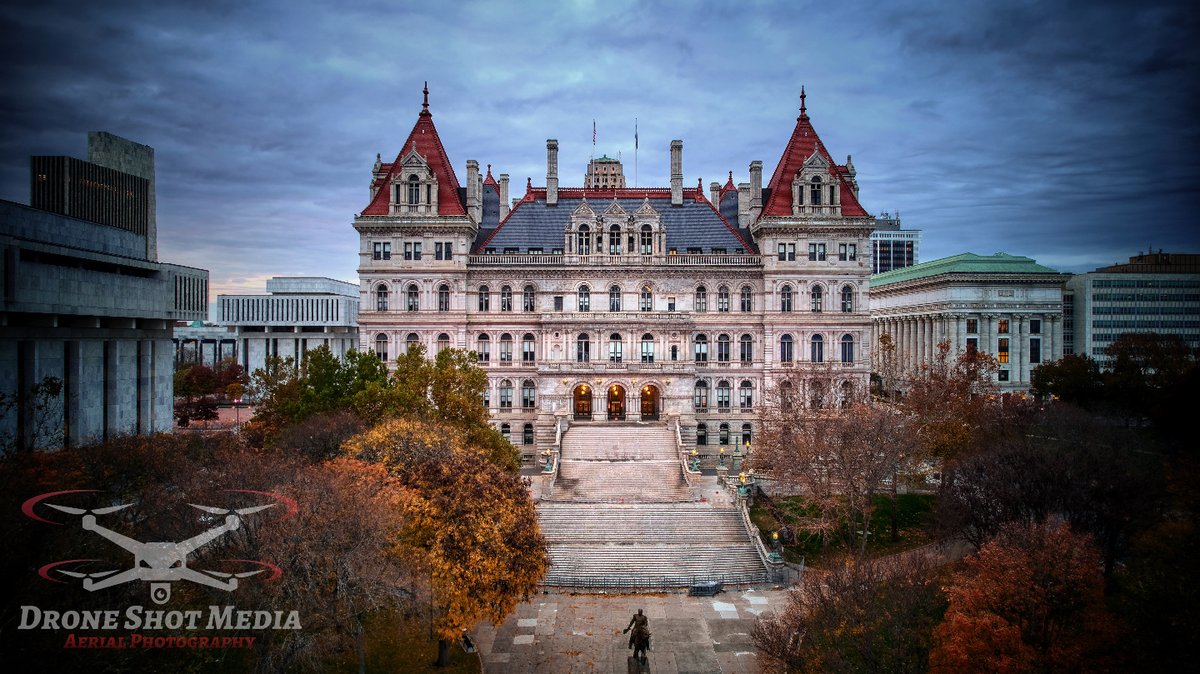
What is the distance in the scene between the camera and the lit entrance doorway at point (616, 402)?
201 feet

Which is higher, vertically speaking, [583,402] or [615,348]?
[615,348]

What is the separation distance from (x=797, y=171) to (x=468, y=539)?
51.1 m

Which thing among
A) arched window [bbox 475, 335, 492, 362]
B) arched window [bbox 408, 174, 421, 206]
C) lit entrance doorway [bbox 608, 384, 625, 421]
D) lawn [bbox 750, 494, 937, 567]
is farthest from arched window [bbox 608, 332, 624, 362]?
arched window [bbox 408, 174, 421, 206]

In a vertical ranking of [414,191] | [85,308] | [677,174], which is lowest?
[85,308]

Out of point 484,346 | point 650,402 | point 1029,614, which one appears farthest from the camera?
point 484,346

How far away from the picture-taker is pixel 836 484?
139 ft

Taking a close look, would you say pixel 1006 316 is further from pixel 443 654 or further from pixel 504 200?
pixel 443 654

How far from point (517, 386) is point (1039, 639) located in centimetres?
4775

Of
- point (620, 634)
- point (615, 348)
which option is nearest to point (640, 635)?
point (620, 634)

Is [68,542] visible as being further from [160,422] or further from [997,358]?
[997,358]

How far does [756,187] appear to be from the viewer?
6594cm

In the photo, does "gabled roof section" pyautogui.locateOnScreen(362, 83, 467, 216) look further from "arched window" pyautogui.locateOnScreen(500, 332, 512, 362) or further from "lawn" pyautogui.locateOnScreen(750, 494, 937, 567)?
"lawn" pyautogui.locateOnScreen(750, 494, 937, 567)

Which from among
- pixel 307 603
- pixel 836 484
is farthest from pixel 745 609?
pixel 307 603

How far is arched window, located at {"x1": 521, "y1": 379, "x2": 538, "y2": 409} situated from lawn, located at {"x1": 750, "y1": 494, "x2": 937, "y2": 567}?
24.9 metres
